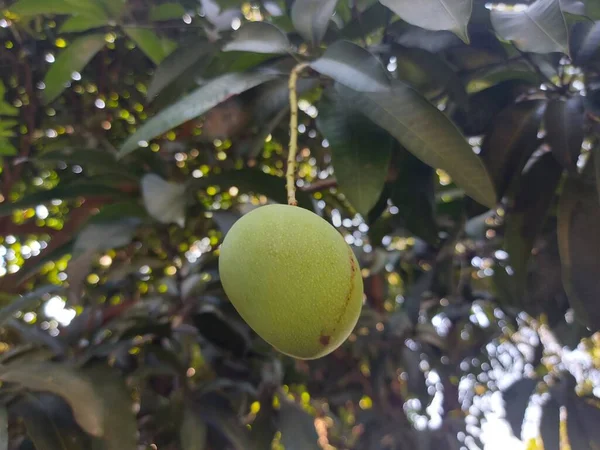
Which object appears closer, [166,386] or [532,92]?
[532,92]

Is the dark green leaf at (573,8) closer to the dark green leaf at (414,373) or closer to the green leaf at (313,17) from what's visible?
the green leaf at (313,17)

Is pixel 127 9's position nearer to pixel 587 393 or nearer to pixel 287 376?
pixel 287 376

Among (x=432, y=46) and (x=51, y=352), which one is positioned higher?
(x=432, y=46)

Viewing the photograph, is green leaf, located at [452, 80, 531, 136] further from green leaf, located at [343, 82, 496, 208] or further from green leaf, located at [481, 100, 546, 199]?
green leaf, located at [343, 82, 496, 208]

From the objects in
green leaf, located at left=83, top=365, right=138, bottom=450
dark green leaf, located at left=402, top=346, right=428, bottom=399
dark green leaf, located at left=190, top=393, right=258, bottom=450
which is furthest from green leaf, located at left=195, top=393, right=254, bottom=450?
dark green leaf, located at left=402, top=346, right=428, bottom=399

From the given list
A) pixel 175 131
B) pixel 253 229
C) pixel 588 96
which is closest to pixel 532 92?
pixel 588 96
